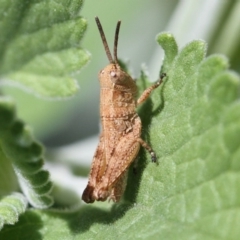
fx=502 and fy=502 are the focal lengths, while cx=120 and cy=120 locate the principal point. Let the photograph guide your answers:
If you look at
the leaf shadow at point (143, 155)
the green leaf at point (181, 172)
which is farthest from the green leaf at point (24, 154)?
the leaf shadow at point (143, 155)

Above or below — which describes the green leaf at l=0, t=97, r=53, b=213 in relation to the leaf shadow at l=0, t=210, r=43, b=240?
above

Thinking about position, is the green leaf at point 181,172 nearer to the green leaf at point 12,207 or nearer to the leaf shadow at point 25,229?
the leaf shadow at point 25,229

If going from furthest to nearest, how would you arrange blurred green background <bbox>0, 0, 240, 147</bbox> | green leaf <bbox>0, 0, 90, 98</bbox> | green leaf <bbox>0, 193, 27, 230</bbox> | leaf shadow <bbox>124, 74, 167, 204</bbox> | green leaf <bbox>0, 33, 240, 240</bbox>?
blurred green background <bbox>0, 0, 240, 147</bbox>
green leaf <bbox>0, 0, 90, 98</bbox>
leaf shadow <bbox>124, 74, 167, 204</bbox>
green leaf <bbox>0, 193, 27, 230</bbox>
green leaf <bbox>0, 33, 240, 240</bbox>

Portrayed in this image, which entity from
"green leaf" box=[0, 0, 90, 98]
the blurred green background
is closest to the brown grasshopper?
"green leaf" box=[0, 0, 90, 98]

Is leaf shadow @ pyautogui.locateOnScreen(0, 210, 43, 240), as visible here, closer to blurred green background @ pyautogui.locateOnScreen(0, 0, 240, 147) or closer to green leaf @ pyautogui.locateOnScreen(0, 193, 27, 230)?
green leaf @ pyautogui.locateOnScreen(0, 193, 27, 230)

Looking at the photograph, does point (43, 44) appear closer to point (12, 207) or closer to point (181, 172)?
point (12, 207)

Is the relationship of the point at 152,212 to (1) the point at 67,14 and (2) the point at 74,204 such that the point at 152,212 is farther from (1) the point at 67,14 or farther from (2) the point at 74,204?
(1) the point at 67,14
